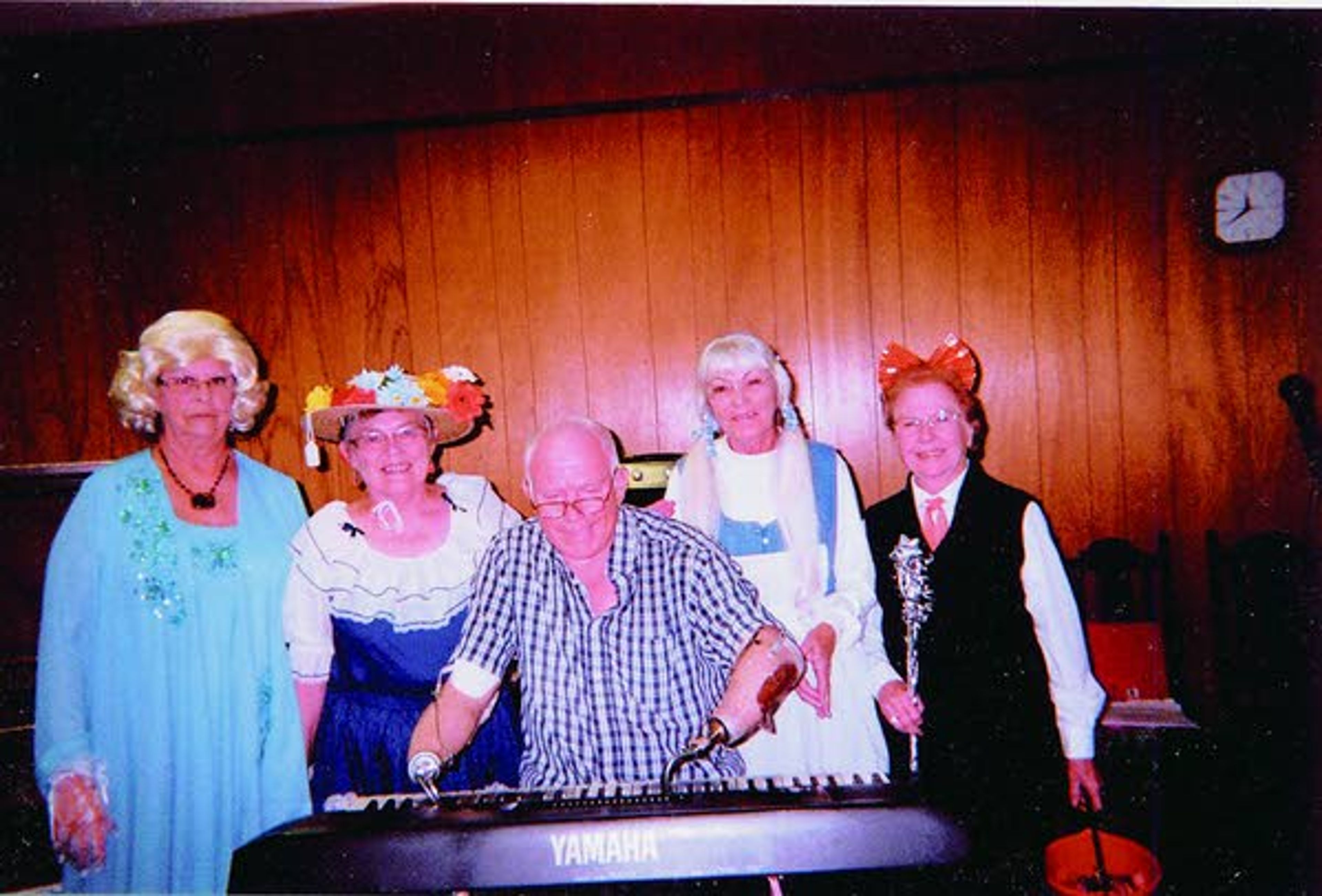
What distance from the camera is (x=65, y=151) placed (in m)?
3.95

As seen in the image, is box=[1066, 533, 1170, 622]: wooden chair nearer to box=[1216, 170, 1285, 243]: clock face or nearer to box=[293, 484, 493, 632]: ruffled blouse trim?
box=[1216, 170, 1285, 243]: clock face

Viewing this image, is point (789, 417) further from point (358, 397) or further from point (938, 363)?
point (358, 397)

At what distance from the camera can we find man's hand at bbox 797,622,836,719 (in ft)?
7.10

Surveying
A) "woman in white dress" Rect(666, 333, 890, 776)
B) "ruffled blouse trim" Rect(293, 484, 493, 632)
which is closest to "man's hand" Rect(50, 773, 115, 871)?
"ruffled blouse trim" Rect(293, 484, 493, 632)

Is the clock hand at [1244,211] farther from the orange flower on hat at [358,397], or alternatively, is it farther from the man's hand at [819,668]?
the orange flower on hat at [358,397]

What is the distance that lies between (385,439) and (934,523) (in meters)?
1.69

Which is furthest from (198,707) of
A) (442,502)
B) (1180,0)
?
(1180,0)

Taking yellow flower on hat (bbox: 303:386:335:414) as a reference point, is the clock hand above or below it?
above

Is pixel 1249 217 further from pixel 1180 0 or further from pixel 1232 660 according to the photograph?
pixel 1180 0

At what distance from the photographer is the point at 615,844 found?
1.39 m

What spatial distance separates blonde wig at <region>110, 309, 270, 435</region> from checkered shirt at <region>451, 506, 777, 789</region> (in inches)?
41.5

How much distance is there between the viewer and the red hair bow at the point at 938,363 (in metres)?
2.35

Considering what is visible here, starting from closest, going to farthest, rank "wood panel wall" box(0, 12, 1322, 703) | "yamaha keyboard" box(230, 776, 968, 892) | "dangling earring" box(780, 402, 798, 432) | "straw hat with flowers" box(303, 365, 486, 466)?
"yamaha keyboard" box(230, 776, 968, 892)
"straw hat with flowers" box(303, 365, 486, 466)
"dangling earring" box(780, 402, 798, 432)
"wood panel wall" box(0, 12, 1322, 703)

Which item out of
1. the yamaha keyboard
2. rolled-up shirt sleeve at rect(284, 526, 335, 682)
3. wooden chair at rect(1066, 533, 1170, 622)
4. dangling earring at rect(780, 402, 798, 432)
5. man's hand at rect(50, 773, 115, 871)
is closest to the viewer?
the yamaha keyboard
